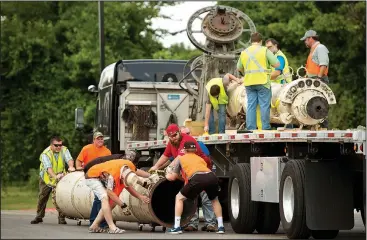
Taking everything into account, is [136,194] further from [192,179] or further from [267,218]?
[267,218]

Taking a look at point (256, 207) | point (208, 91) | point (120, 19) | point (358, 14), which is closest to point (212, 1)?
point (120, 19)

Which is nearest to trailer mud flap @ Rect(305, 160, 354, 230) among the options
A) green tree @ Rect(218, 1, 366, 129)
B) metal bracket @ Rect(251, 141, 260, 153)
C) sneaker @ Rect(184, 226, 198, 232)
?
metal bracket @ Rect(251, 141, 260, 153)

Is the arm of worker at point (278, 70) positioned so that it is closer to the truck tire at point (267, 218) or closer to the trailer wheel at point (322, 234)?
the truck tire at point (267, 218)

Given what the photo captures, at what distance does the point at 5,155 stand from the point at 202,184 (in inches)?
1184

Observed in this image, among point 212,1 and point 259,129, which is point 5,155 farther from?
point 259,129

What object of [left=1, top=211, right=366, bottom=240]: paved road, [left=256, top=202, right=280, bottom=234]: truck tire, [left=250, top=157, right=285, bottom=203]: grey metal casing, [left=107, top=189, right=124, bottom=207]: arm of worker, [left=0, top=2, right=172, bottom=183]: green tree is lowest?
[left=1, top=211, right=366, bottom=240]: paved road

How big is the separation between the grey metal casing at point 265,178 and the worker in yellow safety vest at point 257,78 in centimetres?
132

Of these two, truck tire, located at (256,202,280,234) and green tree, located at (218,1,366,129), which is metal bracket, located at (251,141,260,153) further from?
green tree, located at (218,1,366,129)

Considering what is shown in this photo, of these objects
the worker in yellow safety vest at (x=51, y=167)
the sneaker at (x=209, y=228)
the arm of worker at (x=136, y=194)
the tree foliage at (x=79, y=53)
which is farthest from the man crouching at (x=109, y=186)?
the tree foliage at (x=79, y=53)

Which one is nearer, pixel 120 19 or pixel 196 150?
pixel 196 150

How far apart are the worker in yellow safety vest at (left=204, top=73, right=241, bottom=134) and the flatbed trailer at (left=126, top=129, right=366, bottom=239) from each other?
295 centimetres

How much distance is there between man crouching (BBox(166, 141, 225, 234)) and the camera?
64.7ft

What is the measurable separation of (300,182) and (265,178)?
152 centimetres

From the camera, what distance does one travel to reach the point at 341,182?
1867 centimetres
